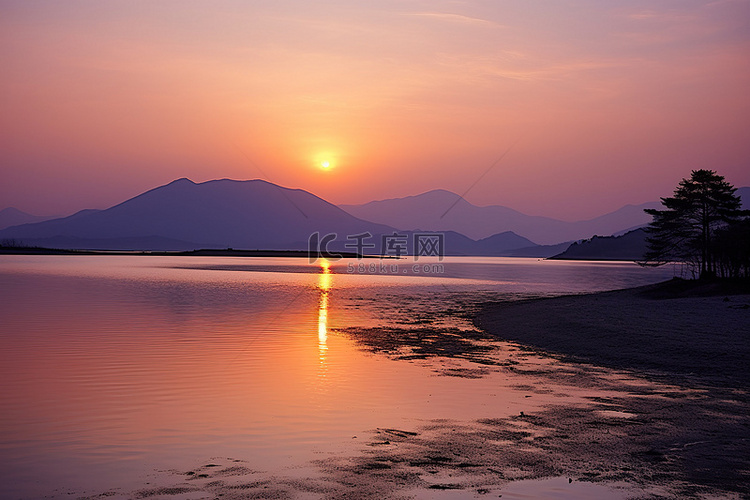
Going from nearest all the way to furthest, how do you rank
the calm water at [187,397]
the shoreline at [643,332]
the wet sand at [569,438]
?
the wet sand at [569,438], the calm water at [187,397], the shoreline at [643,332]

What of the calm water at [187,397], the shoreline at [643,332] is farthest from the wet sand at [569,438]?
the calm water at [187,397]

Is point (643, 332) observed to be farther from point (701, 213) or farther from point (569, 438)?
point (701, 213)

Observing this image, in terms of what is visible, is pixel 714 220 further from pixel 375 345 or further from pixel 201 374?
pixel 201 374

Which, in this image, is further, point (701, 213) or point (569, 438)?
point (701, 213)

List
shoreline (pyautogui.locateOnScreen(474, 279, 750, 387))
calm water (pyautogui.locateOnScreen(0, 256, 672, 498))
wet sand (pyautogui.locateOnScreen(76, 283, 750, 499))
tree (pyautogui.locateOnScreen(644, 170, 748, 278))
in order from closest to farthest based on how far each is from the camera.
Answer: wet sand (pyautogui.locateOnScreen(76, 283, 750, 499)) → calm water (pyautogui.locateOnScreen(0, 256, 672, 498)) → shoreline (pyautogui.locateOnScreen(474, 279, 750, 387)) → tree (pyautogui.locateOnScreen(644, 170, 748, 278))

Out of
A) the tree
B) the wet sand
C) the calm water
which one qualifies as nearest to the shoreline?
the wet sand

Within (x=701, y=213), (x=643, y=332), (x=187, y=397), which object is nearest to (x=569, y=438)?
(x=187, y=397)

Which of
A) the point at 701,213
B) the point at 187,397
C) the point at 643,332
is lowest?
the point at 187,397

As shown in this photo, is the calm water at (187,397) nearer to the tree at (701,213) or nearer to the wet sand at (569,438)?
the wet sand at (569,438)

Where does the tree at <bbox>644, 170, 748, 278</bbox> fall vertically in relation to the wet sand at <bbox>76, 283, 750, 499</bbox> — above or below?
above

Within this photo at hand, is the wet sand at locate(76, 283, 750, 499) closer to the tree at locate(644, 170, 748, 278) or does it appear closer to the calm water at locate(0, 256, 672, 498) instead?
the calm water at locate(0, 256, 672, 498)

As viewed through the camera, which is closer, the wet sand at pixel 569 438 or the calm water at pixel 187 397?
the wet sand at pixel 569 438

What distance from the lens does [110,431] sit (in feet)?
42.1

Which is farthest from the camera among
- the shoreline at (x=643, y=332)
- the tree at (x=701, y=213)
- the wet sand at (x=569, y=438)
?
the tree at (x=701, y=213)
